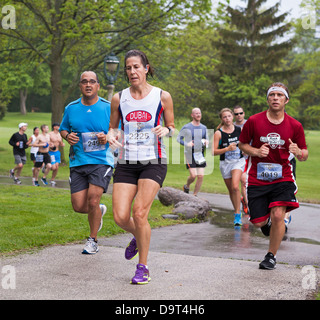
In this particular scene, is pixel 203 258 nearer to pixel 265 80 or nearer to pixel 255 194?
pixel 255 194

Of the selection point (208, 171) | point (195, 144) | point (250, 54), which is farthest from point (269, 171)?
point (250, 54)

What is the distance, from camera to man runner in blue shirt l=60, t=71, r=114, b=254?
23.1 feet

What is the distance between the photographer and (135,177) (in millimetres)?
5691

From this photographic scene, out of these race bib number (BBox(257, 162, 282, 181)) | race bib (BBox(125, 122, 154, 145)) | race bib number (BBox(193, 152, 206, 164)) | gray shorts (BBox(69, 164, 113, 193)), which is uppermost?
race bib (BBox(125, 122, 154, 145))

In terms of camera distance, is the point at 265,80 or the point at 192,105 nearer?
the point at 265,80

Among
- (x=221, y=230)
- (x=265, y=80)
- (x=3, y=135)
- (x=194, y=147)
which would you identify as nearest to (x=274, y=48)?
(x=265, y=80)

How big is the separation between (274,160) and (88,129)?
95.2 inches

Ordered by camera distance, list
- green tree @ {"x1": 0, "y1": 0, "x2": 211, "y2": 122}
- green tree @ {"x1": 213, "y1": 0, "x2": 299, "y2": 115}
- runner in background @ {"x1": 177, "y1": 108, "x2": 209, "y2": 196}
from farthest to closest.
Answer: green tree @ {"x1": 213, "y1": 0, "x2": 299, "y2": 115}
green tree @ {"x1": 0, "y1": 0, "x2": 211, "y2": 122}
runner in background @ {"x1": 177, "y1": 108, "x2": 209, "y2": 196}

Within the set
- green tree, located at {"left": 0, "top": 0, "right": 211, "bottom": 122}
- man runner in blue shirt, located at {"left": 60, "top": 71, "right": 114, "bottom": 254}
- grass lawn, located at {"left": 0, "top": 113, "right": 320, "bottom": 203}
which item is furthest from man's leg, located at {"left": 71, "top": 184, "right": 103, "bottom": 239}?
green tree, located at {"left": 0, "top": 0, "right": 211, "bottom": 122}

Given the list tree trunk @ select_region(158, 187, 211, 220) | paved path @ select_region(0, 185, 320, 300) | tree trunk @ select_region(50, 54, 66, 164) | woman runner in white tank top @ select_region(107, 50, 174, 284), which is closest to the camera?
paved path @ select_region(0, 185, 320, 300)

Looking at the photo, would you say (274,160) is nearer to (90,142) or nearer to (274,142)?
(274,142)

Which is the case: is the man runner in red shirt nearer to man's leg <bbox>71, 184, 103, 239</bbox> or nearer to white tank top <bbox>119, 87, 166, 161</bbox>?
white tank top <bbox>119, 87, 166, 161</bbox>
